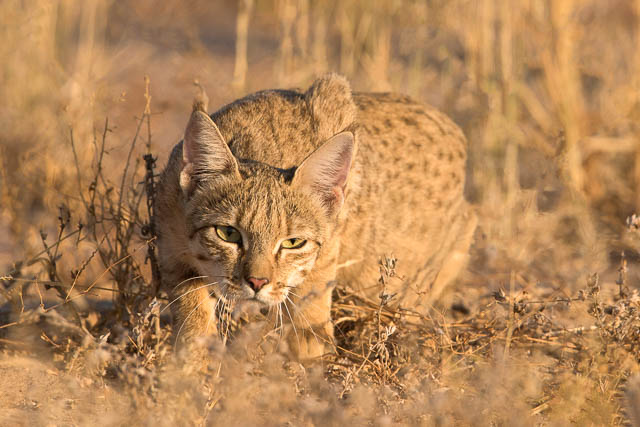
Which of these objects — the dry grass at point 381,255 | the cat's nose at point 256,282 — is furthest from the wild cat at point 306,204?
the dry grass at point 381,255

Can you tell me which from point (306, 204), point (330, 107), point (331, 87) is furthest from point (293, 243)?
point (331, 87)

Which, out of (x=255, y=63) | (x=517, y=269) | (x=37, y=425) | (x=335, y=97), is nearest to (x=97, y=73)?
(x=255, y=63)

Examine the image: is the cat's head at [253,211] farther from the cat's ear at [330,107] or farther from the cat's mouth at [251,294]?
the cat's ear at [330,107]

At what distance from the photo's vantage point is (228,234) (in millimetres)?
3594

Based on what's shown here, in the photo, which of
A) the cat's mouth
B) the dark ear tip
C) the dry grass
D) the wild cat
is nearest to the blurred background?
the dry grass

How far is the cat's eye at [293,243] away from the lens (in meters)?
3.62

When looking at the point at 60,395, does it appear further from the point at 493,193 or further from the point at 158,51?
the point at 158,51

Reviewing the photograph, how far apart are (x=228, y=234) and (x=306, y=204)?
16.8 inches

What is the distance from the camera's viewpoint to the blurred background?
621 cm

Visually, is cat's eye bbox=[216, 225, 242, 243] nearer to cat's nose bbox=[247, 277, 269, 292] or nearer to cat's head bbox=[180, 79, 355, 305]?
cat's head bbox=[180, 79, 355, 305]

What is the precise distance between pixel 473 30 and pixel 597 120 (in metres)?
1.74

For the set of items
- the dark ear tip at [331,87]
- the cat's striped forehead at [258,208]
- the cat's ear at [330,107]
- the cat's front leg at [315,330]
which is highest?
the dark ear tip at [331,87]

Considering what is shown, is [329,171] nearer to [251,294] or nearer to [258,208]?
[258,208]

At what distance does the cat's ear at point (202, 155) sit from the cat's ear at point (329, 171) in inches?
13.8
